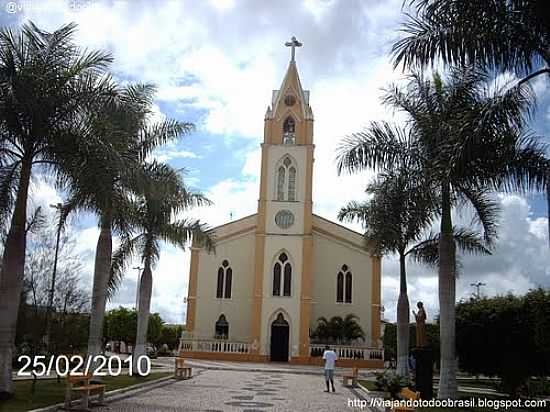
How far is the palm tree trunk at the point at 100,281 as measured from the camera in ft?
52.5

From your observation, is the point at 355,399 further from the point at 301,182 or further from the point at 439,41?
the point at 301,182

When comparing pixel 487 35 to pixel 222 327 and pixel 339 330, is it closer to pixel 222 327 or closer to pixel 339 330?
pixel 339 330

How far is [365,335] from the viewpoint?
1485 inches

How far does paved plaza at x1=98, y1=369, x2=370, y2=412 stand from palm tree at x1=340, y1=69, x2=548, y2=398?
3479 millimetres

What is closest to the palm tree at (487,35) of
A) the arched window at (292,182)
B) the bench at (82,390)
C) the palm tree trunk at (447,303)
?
the palm tree trunk at (447,303)

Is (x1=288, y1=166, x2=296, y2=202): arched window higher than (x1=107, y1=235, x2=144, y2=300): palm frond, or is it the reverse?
(x1=288, y1=166, x2=296, y2=202): arched window

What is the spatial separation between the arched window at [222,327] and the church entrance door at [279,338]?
2.96 m

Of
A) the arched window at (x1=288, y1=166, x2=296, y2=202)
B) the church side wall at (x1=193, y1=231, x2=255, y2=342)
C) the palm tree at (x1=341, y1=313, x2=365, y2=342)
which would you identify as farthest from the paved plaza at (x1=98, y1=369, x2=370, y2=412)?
the arched window at (x1=288, y1=166, x2=296, y2=202)

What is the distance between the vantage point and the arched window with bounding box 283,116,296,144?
40.6 metres

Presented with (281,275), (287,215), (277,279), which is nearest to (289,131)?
(287,215)

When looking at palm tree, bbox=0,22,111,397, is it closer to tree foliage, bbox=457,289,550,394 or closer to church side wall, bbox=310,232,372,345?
tree foliage, bbox=457,289,550,394

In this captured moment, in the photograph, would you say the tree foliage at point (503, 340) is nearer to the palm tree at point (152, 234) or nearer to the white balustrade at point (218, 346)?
the palm tree at point (152, 234)

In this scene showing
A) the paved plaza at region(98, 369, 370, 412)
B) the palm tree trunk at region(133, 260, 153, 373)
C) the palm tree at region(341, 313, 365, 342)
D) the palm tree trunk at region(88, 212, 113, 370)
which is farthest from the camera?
the palm tree at region(341, 313, 365, 342)

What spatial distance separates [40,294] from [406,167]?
35.3ft
